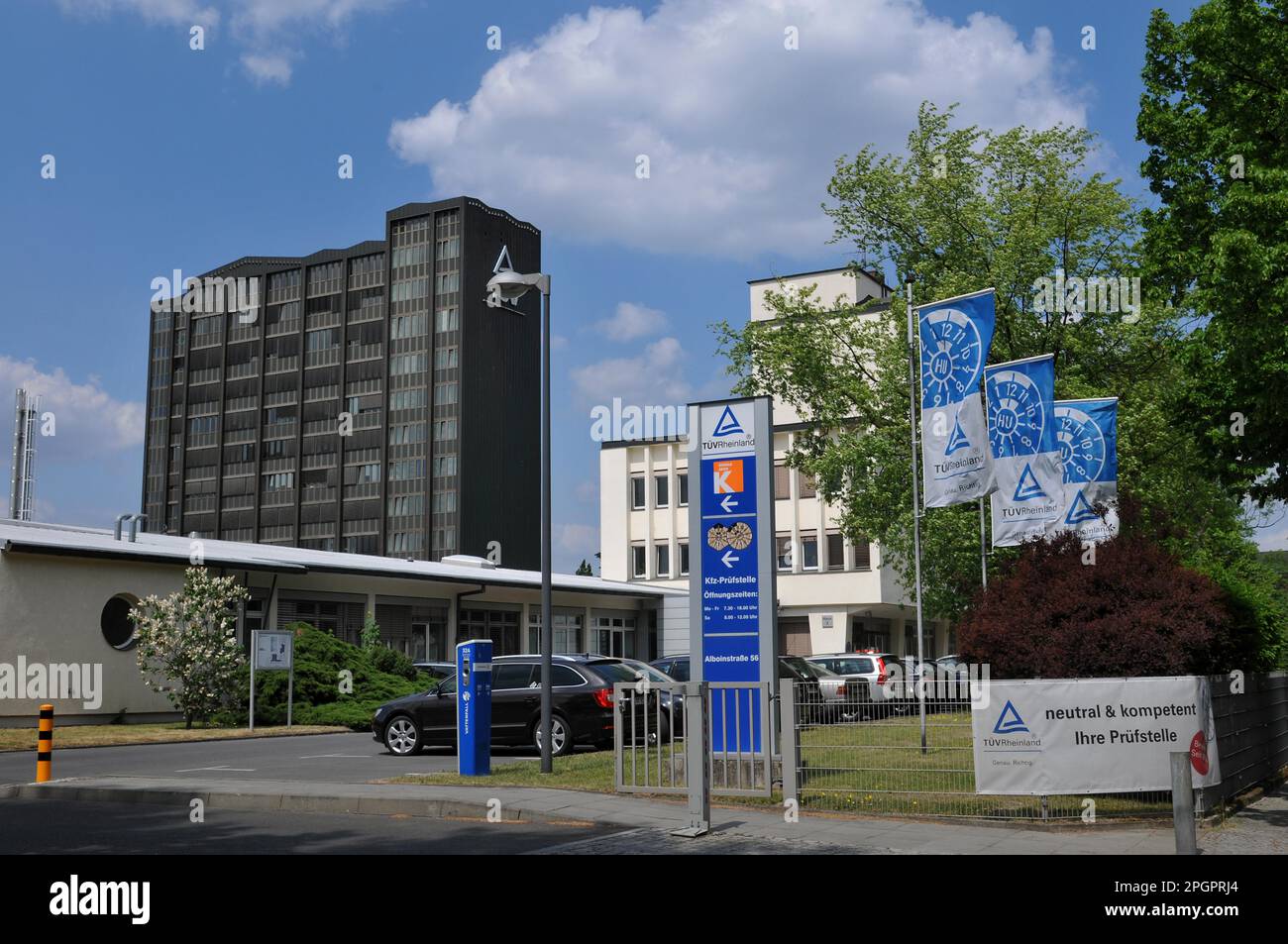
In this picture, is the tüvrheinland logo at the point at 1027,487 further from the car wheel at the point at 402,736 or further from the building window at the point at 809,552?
the building window at the point at 809,552

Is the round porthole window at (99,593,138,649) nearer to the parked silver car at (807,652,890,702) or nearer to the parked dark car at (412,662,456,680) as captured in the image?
the parked dark car at (412,662,456,680)

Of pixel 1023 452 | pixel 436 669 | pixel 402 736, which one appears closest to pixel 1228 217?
pixel 1023 452

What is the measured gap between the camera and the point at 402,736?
2075cm

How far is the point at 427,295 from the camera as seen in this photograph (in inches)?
4090

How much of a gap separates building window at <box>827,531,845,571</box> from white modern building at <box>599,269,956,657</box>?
0.05 metres

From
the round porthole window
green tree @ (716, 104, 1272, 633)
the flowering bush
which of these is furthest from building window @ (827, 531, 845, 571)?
the round porthole window

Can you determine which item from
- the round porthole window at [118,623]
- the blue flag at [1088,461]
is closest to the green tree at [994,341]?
the blue flag at [1088,461]

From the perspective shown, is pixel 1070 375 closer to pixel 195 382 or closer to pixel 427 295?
pixel 427 295
